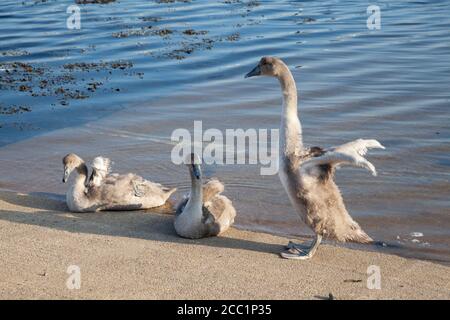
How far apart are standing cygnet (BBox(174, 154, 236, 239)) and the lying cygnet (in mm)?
769

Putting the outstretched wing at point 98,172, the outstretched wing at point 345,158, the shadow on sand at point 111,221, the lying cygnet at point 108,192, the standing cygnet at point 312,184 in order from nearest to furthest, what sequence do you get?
the outstretched wing at point 345,158 < the standing cygnet at point 312,184 < the shadow on sand at point 111,221 < the lying cygnet at point 108,192 < the outstretched wing at point 98,172

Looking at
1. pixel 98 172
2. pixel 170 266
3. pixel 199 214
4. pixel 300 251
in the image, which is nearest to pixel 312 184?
pixel 300 251

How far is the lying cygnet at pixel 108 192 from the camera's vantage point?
339 inches

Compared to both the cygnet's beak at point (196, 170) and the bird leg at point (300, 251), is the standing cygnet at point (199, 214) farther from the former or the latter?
the bird leg at point (300, 251)

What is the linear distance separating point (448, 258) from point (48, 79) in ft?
31.7

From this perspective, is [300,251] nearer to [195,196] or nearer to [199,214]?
[199,214]

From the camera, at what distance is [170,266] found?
21.8 feet

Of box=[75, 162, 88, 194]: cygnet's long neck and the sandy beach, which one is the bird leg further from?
box=[75, 162, 88, 194]: cygnet's long neck

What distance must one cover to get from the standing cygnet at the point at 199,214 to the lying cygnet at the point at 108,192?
77cm

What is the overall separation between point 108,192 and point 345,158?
10.4ft

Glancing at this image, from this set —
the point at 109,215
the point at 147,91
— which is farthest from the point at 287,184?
the point at 147,91

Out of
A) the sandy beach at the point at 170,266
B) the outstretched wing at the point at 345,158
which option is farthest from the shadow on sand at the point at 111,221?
the outstretched wing at the point at 345,158

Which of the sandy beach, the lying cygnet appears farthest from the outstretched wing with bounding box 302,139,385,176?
the lying cygnet
